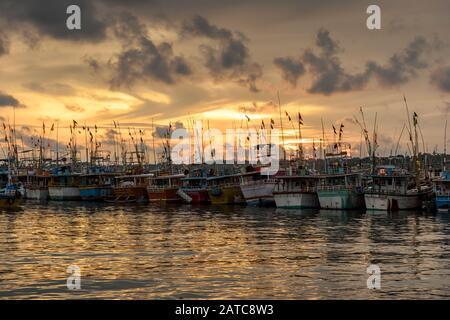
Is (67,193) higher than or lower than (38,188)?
lower

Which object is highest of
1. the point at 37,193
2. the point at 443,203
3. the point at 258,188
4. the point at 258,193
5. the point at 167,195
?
the point at 258,188

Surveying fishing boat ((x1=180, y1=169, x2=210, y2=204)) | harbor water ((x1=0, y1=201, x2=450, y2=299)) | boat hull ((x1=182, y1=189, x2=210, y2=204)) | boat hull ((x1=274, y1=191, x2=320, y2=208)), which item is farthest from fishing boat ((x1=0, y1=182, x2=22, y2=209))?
boat hull ((x1=274, y1=191, x2=320, y2=208))

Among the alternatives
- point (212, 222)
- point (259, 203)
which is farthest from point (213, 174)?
point (212, 222)

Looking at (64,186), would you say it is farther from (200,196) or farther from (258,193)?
(258,193)

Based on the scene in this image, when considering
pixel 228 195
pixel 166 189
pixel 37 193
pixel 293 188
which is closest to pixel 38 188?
pixel 37 193

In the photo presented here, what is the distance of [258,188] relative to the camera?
97.8 metres

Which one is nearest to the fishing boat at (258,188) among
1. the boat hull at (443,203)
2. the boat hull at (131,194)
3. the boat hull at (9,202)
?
the boat hull at (443,203)

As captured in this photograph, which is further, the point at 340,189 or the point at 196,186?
the point at 196,186

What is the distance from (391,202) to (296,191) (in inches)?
520

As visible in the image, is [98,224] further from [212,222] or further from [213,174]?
[213,174]

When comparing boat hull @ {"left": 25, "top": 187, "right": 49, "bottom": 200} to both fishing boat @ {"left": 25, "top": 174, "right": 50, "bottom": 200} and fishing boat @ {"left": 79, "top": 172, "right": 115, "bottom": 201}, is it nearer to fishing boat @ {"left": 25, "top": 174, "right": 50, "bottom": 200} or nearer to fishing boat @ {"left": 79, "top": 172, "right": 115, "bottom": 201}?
fishing boat @ {"left": 25, "top": 174, "right": 50, "bottom": 200}

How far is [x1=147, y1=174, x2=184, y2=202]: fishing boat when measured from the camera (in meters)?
113

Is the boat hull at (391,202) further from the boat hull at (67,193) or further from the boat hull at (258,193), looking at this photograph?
the boat hull at (67,193)
